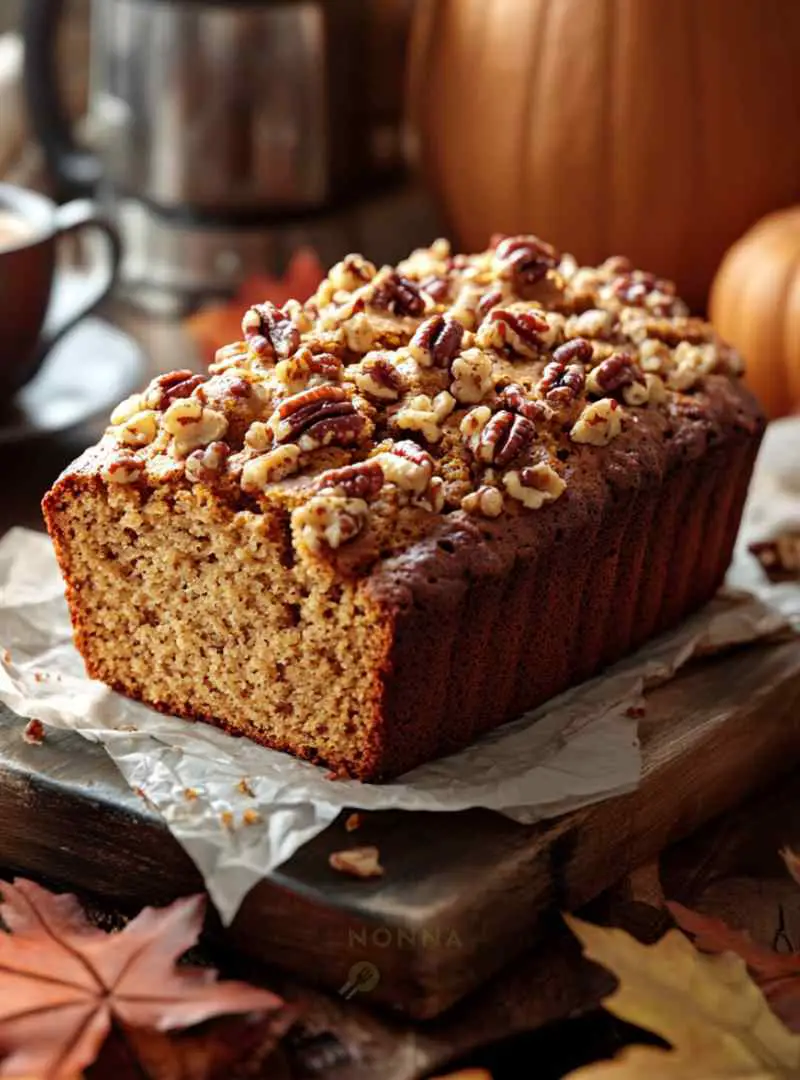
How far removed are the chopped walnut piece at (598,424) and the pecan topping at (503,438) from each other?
0.28ft

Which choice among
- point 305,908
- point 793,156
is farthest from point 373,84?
point 305,908

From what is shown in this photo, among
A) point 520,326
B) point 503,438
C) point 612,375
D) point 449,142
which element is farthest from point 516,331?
point 449,142

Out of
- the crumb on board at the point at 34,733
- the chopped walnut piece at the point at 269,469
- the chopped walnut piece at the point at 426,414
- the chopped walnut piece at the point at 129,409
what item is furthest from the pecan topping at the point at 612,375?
the crumb on board at the point at 34,733

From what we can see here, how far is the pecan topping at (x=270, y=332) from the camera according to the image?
1852 millimetres

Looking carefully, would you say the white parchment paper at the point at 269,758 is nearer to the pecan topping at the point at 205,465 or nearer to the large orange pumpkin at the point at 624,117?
the pecan topping at the point at 205,465

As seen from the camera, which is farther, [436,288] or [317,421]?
[436,288]

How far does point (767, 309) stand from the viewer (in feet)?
9.70

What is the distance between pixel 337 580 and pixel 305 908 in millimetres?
326

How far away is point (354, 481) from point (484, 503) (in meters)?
0.15

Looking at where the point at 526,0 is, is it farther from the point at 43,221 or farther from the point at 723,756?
the point at 723,756

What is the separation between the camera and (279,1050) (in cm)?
149

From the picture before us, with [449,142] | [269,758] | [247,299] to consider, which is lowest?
[247,299]

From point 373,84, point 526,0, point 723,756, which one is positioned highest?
point 526,0

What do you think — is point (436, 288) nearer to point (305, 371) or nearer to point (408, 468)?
point (305, 371)
